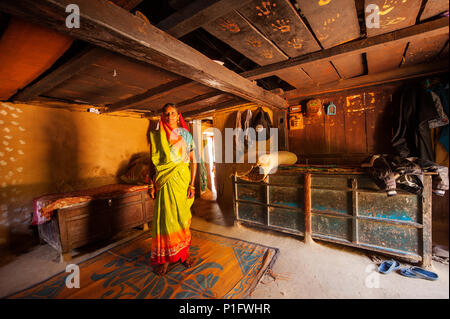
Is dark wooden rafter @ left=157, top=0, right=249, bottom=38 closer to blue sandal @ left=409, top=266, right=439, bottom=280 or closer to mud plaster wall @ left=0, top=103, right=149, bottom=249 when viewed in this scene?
blue sandal @ left=409, top=266, right=439, bottom=280

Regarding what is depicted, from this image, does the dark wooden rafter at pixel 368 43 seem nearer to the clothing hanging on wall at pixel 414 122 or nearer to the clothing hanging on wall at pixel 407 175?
the clothing hanging on wall at pixel 414 122

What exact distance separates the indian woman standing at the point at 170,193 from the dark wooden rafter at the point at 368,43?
1700mm

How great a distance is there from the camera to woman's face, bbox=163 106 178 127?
2.56 m

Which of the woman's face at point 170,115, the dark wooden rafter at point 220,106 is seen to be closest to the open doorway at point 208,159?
the dark wooden rafter at point 220,106

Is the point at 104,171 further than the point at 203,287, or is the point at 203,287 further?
the point at 104,171

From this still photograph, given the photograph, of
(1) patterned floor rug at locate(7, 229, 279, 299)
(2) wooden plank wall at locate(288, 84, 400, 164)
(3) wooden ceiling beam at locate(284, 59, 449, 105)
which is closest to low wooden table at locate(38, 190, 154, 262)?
(1) patterned floor rug at locate(7, 229, 279, 299)

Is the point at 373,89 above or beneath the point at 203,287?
above

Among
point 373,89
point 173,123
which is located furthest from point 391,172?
point 173,123

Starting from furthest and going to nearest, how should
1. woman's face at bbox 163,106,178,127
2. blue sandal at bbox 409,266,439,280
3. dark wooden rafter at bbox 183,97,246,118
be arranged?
dark wooden rafter at bbox 183,97,246,118, woman's face at bbox 163,106,178,127, blue sandal at bbox 409,266,439,280

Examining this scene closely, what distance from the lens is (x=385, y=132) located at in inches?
133

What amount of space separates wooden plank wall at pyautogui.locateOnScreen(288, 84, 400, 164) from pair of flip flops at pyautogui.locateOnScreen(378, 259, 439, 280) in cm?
190
